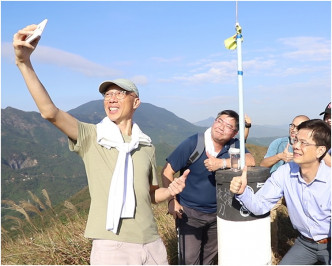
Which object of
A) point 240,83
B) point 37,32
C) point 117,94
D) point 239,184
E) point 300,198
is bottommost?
point 300,198

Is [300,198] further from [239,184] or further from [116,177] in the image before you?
[116,177]

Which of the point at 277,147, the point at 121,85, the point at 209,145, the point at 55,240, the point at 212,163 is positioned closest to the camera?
the point at 121,85

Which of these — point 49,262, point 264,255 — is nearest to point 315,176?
point 264,255

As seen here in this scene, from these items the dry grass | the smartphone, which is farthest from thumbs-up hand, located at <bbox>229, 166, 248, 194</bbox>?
the dry grass

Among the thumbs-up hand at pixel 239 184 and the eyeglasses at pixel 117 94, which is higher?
the eyeglasses at pixel 117 94

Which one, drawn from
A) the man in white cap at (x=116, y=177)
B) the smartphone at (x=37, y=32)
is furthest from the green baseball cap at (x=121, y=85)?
the smartphone at (x=37, y=32)

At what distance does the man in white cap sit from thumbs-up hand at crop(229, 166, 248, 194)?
0.47 meters

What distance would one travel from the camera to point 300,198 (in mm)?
3127

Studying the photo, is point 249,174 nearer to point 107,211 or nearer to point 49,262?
point 107,211

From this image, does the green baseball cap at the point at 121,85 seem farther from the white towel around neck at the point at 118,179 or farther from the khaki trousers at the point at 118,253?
the khaki trousers at the point at 118,253

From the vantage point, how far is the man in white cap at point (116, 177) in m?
2.66

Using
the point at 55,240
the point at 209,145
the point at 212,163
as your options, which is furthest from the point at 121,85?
the point at 55,240

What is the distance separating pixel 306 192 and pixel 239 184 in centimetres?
55

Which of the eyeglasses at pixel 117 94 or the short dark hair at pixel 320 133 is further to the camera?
the short dark hair at pixel 320 133
